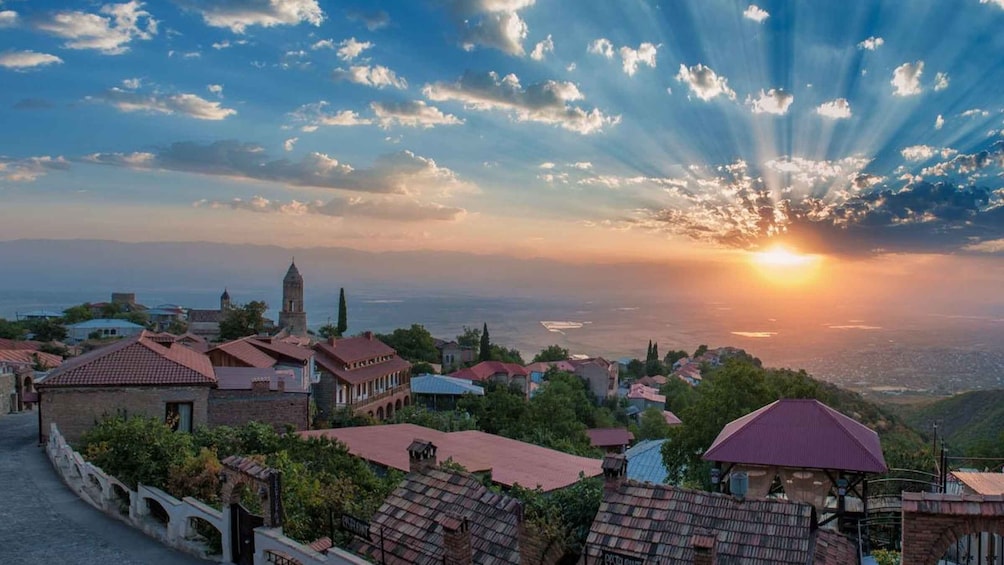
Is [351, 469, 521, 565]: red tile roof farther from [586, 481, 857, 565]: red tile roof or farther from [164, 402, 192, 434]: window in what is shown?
[164, 402, 192, 434]: window

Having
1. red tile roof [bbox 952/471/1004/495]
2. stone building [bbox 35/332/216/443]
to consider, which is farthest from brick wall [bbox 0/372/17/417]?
red tile roof [bbox 952/471/1004/495]

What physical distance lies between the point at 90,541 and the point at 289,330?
51730mm

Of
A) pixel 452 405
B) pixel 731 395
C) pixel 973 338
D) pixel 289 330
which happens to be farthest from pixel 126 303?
pixel 973 338

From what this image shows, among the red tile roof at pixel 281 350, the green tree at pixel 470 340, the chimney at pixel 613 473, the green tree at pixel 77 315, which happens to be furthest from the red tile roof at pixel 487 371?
the green tree at pixel 77 315

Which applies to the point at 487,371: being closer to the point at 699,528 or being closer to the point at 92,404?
the point at 92,404

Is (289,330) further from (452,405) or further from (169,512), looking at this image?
(169,512)

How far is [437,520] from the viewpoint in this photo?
32.1 ft

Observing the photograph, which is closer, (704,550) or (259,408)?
(704,550)

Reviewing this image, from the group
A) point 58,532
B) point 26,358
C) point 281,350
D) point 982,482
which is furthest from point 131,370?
point 26,358

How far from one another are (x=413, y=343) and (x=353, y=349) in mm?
27084

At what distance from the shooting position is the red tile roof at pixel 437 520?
29.9ft

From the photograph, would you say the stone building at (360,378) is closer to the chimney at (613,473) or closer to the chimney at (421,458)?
the chimney at (421,458)

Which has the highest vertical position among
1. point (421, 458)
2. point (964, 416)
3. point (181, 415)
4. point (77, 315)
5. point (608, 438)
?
point (421, 458)

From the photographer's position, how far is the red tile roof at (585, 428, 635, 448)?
42.8m
